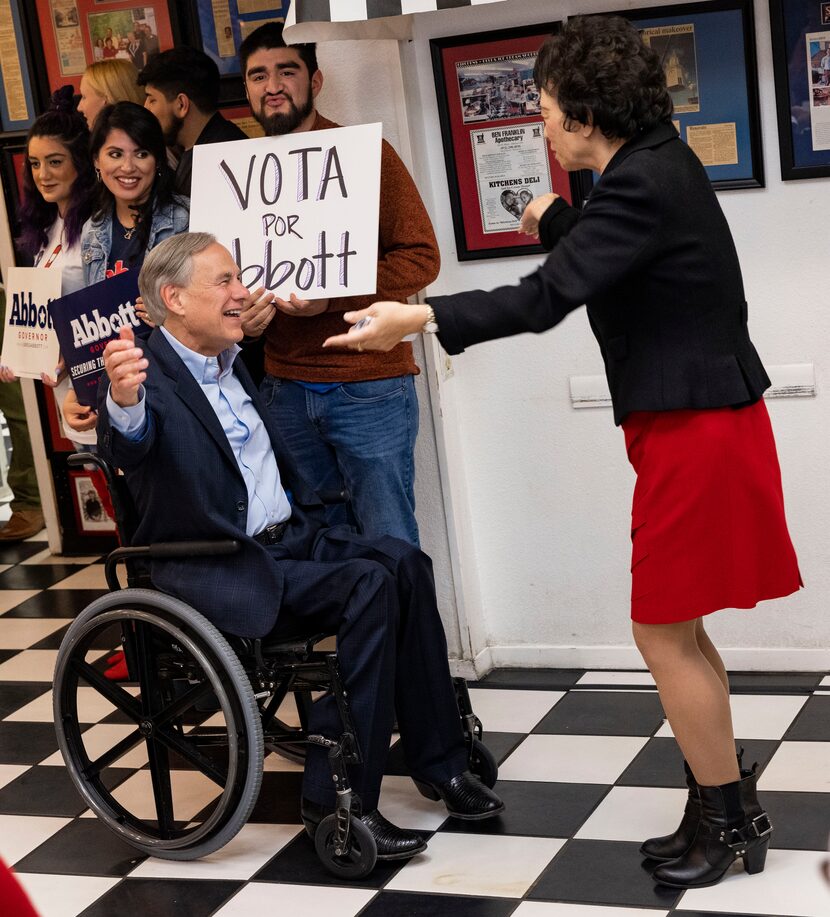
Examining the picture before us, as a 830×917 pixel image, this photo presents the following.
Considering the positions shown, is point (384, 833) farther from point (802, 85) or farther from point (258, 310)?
point (802, 85)

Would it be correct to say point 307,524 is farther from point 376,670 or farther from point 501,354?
point 501,354

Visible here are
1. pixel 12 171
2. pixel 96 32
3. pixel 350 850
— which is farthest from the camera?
pixel 12 171

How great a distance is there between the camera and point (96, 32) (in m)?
4.69

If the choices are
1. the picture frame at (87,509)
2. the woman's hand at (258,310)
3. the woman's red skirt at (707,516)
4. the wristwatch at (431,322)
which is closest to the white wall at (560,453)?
the woman's hand at (258,310)

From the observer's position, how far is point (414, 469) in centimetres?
367

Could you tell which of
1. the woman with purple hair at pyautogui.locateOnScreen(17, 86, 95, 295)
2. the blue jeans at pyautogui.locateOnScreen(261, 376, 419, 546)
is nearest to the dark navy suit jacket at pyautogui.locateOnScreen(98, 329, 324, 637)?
the blue jeans at pyautogui.locateOnScreen(261, 376, 419, 546)

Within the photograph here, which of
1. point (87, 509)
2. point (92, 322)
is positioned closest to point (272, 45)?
point (92, 322)

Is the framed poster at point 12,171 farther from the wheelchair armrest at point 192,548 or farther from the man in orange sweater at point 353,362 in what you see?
the wheelchair armrest at point 192,548

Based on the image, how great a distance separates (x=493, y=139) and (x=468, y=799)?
1679 millimetres

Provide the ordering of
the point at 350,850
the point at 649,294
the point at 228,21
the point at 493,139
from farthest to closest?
1. the point at 228,21
2. the point at 493,139
3. the point at 350,850
4. the point at 649,294

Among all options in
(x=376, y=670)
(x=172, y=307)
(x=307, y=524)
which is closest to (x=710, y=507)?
(x=376, y=670)

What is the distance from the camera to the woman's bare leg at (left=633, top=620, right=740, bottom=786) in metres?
2.56

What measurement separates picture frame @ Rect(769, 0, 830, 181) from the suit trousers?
4.38ft

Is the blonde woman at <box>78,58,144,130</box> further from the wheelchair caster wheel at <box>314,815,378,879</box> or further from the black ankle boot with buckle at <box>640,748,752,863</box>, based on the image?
the black ankle boot with buckle at <box>640,748,752,863</box>
